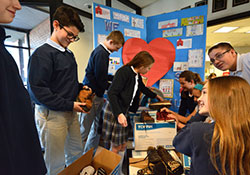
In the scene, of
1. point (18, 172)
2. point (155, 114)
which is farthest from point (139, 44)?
point (18, 172)

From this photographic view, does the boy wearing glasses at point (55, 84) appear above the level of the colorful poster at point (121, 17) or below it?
below

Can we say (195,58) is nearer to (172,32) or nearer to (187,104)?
(172,32)

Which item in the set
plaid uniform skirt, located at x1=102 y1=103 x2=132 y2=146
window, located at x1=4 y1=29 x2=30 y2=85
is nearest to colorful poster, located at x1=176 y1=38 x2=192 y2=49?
plaid uniform skirt, located at x1=102 y1=103 x2=132 y2=146

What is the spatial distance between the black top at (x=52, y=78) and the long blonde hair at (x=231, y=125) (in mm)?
1010

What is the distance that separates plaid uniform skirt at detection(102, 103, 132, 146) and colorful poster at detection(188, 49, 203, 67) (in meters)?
1.75

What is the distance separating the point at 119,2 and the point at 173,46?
63.5 inches

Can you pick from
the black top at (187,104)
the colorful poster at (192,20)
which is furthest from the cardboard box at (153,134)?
the colorful poster at (192,20)

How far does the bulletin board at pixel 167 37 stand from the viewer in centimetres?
218

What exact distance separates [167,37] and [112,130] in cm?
195

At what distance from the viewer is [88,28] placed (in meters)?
3.92

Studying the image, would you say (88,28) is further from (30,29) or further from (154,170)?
(154,170)

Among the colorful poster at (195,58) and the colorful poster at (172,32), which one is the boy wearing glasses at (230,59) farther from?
the colorful poster at (172,32)

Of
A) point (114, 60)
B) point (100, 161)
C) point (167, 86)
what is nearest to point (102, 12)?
point (114, 60)

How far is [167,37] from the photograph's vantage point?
246 cm
